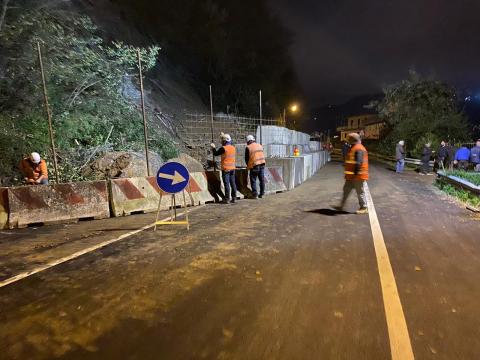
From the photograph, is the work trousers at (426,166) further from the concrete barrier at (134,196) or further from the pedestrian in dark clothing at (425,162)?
the concrete barrier at (134,196)

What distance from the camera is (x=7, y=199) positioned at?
284 inches

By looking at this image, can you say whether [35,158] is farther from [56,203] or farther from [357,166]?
[357,166]

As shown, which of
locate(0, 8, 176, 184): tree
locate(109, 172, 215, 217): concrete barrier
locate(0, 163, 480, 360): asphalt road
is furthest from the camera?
locate(0, 8, 176, 184): tree

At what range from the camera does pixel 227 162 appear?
9.80 metres

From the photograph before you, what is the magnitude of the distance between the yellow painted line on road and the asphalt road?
2.0 inches

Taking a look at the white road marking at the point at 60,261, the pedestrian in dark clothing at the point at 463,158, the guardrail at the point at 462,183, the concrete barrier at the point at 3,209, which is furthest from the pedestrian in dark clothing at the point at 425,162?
the concrete barrier at the point at 3,209

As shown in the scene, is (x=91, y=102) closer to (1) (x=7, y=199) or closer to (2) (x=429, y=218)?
(1) (x=7, y=199)

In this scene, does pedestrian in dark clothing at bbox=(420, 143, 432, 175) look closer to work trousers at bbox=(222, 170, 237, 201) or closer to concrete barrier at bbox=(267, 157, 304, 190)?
concrete barrier at bbox=(267, 157, 304, 190)

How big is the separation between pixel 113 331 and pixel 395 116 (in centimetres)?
3914

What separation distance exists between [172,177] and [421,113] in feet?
111

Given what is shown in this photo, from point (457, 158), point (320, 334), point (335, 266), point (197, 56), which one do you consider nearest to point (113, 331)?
point (320, 334)

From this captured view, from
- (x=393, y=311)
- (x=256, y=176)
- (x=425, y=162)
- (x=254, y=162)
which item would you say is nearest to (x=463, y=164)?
(x=425, y=162)

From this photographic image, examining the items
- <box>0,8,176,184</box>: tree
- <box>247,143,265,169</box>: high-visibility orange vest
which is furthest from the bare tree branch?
<box>247,143,265,169</box>: high-visibility orange vest

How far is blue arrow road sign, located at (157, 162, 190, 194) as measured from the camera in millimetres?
6797
